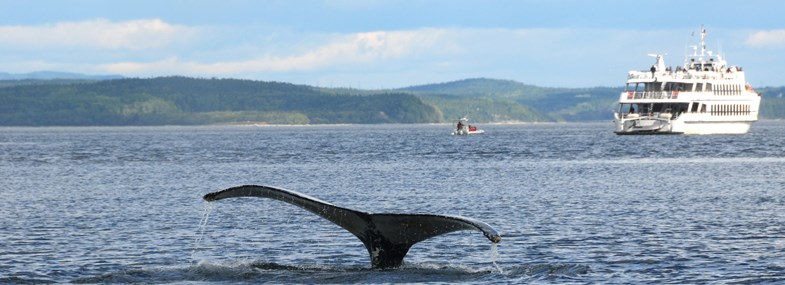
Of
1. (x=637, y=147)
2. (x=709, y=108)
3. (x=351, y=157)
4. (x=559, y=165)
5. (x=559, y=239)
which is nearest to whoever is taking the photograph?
(x=559, y=239)

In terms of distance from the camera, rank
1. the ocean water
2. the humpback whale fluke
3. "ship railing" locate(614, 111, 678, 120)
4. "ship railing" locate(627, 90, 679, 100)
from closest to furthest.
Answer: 1. the humpback whale fluke
2. the ocean water
3. "ship railing" locate(627, 90, 679, 100)
4. "ship railing" locate(614, 111, 678, 120)

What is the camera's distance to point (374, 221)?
2411 cm

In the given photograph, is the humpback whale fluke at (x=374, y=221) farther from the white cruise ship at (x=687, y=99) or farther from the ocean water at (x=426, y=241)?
the white cruise ship at (x=687, y=99)

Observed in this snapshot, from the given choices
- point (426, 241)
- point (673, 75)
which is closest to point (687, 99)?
point (673, 75)

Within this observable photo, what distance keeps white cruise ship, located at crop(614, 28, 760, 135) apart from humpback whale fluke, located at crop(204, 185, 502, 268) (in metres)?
127

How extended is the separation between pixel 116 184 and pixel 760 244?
41.7 m

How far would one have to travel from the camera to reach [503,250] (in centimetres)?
3353

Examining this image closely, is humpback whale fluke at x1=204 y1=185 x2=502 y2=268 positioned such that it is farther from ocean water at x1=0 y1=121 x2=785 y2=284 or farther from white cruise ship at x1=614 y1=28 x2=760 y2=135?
white cruise ship at x1=614 y1=28 x2=760 y2=135

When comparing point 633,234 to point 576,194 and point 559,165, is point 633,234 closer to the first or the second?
point 576,194

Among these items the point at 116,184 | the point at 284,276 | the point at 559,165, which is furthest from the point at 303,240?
the point at 559,165

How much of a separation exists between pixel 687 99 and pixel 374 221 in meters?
131

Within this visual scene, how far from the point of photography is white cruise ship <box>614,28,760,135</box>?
5920 inches

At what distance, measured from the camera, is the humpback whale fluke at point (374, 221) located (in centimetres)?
2312

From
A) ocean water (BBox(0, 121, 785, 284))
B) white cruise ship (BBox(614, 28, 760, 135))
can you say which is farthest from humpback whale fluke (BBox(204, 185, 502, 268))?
white cruise ship (BBox(614, 28, 760, 135))
